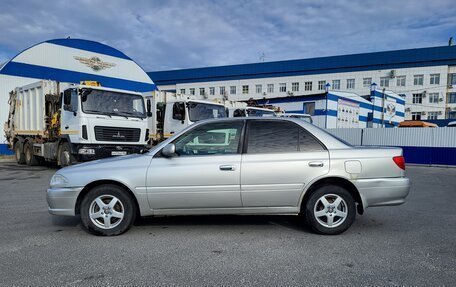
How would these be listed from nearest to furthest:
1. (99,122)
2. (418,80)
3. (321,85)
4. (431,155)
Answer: (99,122) → (431,155) → (418,80) → (321,85)

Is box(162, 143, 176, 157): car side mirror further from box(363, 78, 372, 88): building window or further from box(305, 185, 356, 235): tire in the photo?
box(363, 78, 372, 88): building window

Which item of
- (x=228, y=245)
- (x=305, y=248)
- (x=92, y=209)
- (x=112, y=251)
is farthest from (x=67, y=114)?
(x=305, y=248)

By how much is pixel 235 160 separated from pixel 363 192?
1.84m

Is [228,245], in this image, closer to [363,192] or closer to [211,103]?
[363,192]

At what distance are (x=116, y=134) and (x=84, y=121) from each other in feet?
3.29

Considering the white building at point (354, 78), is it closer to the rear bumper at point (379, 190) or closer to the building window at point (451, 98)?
the building window at point (451, 98)

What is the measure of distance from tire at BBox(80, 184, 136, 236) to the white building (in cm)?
3978

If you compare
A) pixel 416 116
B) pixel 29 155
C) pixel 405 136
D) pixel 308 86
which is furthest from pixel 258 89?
pixel 29 155

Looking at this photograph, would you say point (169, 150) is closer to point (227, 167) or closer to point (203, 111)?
point (227, 167)

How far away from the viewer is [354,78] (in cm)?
5506

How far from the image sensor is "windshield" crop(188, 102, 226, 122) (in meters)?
11.5

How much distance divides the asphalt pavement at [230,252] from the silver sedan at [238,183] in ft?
1.18

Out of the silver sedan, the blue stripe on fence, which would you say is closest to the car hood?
the silver sedan

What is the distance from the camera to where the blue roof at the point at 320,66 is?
167ft
